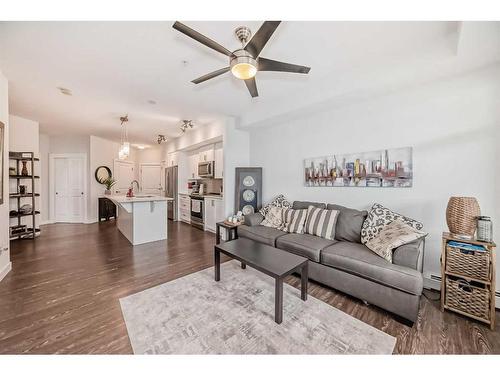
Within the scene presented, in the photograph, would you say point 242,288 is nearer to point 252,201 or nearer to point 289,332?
point 289,332

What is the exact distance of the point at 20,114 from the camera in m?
4.09

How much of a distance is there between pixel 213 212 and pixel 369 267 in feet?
11.9

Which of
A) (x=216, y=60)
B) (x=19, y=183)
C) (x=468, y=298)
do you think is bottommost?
(x=468, y=298)

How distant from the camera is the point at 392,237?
204cm

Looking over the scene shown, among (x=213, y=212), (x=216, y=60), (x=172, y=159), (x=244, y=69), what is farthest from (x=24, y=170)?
(x=244, y=69)

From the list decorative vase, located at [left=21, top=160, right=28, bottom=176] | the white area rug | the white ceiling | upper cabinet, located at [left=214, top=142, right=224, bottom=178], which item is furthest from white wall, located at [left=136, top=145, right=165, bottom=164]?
the white area rug

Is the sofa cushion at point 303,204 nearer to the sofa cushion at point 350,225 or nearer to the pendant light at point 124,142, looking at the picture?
the sofa cushion at point 350,225

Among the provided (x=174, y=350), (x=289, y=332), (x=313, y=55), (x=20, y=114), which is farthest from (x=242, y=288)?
(x=20, y=114)

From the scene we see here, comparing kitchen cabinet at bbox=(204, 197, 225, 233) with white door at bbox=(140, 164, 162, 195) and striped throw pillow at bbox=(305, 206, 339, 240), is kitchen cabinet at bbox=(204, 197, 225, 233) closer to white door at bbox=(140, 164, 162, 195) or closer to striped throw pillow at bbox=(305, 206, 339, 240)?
striped throw pillow at bbox=(305, 206, 339, 240)

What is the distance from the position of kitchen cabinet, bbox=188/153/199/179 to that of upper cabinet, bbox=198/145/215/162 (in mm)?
252

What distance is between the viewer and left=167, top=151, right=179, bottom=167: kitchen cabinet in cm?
640

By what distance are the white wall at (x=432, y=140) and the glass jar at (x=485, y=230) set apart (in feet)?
1.28

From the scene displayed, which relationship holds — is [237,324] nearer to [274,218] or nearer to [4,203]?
[274,218]

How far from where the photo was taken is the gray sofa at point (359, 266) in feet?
5.73
